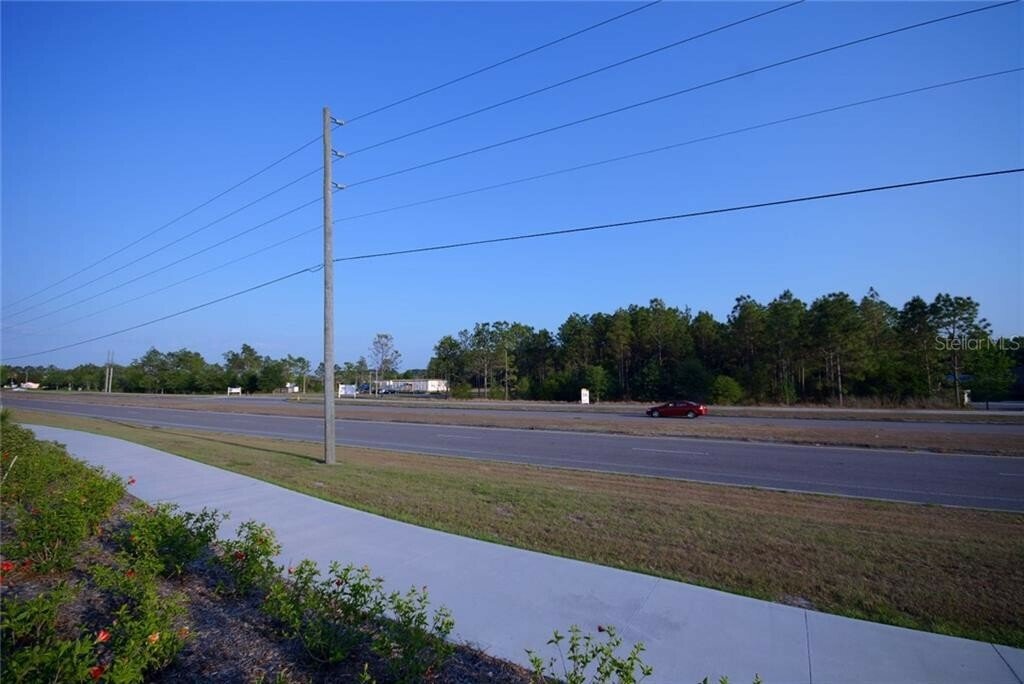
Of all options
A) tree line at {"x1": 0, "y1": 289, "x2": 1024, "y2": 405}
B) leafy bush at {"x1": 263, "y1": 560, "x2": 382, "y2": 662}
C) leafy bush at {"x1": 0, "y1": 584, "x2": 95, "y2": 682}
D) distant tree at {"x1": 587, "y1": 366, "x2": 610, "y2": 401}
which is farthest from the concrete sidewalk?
distant tree at {"x1": 587, "y1": 366, "x2": 610, "y2": 401}

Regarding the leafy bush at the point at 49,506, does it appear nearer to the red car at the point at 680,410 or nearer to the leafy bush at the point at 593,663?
the leafy bush at the point at 593,663

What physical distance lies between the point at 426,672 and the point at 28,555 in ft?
13.9

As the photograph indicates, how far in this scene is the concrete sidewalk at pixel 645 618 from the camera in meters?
3.90

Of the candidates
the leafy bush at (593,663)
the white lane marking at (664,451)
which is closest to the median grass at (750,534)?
the leafy bush at (593,663)

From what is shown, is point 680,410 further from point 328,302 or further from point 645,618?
point 645,618

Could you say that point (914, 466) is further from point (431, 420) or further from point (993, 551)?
point (431, 420)

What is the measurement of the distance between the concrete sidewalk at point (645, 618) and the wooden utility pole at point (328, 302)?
246 inches

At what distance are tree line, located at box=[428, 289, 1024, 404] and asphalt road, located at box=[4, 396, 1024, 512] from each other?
36292 millimetres

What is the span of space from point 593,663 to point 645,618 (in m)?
0.74

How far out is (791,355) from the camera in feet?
190

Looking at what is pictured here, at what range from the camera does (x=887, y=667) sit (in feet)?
12.7

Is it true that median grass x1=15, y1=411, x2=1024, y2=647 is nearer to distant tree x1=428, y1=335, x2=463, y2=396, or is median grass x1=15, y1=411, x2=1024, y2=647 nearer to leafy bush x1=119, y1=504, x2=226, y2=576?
leafy bush x1=119, y1=504, x2=226, y2=576

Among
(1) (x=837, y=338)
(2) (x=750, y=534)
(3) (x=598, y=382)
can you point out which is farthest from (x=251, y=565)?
(3) (x=598, y=382)

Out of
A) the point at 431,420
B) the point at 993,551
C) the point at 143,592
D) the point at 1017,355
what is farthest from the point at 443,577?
the point at 1017,355
